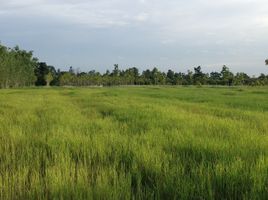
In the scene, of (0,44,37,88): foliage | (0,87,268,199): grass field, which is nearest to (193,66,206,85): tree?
(0,44,37,88): foliage

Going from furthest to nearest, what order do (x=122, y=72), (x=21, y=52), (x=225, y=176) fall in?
(x=122, y=72) < (x=21, y=52) < (x=225, y=176)

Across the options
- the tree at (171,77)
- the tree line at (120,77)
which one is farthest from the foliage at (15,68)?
the tree at (171,77)

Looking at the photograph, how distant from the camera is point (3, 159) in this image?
18.3 ft

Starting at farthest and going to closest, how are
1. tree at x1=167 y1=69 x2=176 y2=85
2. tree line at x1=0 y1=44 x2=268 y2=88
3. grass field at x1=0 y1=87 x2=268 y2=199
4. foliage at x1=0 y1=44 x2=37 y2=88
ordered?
1. tree at x1=167 y1=69 x2=176 y2=85
2. tree line at x1=0 y1=44 x2=268 y2=88
3. foliage at x1=0 y1=44 x2=37 y2=88
4. grass field at x1=0 y1=87 x2=268 y2=199

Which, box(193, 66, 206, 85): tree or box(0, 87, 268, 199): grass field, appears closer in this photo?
box(0, 87, 268, 199): grass field

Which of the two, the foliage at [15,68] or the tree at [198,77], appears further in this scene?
the tree at [198,77]

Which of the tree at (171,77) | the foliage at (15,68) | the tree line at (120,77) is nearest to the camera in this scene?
the foliage at (15,68)

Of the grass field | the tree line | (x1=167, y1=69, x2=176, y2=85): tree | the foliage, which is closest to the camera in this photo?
the grass field

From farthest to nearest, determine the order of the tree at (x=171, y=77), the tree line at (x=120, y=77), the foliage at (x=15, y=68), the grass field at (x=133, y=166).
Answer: the tree at (x=171, y=77) < the tree line at (x=120, y=77) < the foliage at (x=15, y=68) < the grass field at (x=133, y=166)

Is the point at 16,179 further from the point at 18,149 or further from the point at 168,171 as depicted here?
the point at 18,149

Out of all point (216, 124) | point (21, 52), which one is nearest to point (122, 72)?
point (21, 52)

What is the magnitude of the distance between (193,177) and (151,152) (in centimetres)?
117

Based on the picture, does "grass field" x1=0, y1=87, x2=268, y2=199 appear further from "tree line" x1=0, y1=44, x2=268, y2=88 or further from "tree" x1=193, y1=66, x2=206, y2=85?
"tree" x1=193, y1=66, x2=206, y2=85

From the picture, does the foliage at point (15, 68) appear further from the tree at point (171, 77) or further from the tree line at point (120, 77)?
the tree at point (171, 77)
